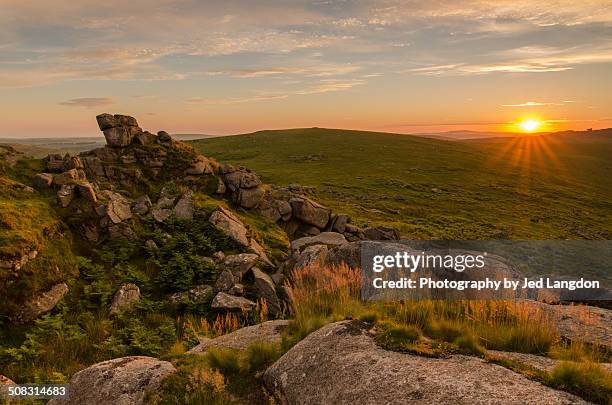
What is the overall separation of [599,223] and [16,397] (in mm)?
80976

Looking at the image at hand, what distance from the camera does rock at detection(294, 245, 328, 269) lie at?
16375 millimetres

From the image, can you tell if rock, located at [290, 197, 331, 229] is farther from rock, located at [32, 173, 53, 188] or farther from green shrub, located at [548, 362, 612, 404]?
green shrub, located at [548, 362, 612, 404]

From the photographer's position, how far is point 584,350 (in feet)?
26.3

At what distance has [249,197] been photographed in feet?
83.0

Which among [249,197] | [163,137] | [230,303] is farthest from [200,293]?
[163,137]

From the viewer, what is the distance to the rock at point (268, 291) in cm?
1453

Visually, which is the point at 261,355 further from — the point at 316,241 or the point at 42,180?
the point at 42,180

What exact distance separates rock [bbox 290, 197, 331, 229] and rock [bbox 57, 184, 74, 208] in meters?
13.8

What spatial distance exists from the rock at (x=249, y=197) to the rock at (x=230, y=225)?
4.59 meters

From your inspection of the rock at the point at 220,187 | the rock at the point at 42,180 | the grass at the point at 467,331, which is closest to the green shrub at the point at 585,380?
the grass at the point at 467,331

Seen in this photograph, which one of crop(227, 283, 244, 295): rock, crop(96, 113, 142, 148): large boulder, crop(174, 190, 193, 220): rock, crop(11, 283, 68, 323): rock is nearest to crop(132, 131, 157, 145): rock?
crop(96, 113, 142, 148): large boulder

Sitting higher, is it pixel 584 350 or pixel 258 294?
pixel 584 350

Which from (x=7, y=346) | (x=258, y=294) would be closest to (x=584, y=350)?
(x=258, y=294)

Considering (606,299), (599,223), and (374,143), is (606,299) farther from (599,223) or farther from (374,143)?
(374,143)
